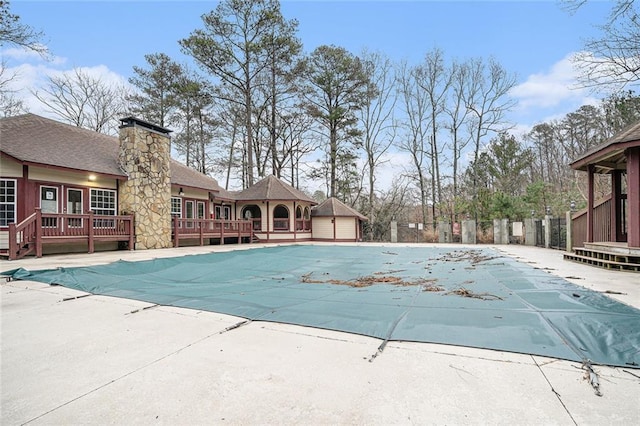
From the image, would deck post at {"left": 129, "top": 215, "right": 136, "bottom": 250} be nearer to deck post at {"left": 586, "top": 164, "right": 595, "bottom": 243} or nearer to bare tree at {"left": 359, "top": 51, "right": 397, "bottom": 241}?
deck post at {"left": 586, "top": 164, "right": 595, "bottom": 243}

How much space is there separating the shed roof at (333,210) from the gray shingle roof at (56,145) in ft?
31.7

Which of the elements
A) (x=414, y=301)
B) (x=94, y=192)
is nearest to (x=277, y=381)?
(x=414, y=301)

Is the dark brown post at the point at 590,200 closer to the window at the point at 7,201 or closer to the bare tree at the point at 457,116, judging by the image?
the bare tree at the point at 457,116

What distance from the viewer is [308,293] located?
195 inches

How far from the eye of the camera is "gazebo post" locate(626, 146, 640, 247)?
23.3ft

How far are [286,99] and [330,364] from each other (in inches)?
956

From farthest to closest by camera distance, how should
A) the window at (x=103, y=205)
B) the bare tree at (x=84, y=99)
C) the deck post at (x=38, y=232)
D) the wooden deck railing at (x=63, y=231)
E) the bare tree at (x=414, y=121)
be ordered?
the bare tree at (x=414, y=121)
the bare tree at (x=84, y=99)
the window at (x=103, y=205)
the deck post at (x=38, y=232)
the wooden deck railing at (x=63, y=231)

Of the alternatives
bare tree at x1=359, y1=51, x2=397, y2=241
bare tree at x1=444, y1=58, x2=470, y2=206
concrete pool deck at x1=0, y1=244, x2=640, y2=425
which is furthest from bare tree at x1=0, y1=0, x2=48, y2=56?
bare tree at x1=444, y1=58, x2=470, y2=206

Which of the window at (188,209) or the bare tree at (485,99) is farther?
the bare tree at (485,99)

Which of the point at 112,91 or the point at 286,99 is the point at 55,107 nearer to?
the point at 112,91

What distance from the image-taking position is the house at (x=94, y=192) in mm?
10133

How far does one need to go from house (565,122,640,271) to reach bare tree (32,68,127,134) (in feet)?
81.9

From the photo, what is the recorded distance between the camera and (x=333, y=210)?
21609mm

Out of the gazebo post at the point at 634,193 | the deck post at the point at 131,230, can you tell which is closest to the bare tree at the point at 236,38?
the deck post at the point at 131,230
